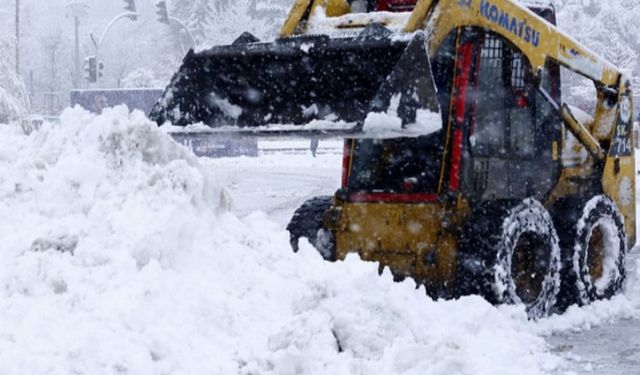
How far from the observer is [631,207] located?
29.5 ft

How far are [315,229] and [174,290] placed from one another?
2.97m

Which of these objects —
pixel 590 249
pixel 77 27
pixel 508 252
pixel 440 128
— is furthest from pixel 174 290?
pixel 77 27

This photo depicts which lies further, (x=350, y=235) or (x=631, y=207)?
(x=631, y=207)

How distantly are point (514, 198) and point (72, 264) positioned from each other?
12.8 ft

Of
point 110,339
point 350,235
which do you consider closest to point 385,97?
point 350,235

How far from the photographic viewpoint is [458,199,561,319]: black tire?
6672mm

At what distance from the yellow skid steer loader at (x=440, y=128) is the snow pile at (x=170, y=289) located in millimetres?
933

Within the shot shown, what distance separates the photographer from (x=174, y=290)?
487cm

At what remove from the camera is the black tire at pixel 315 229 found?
25.0ft

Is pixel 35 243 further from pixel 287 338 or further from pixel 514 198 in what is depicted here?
pixel 514 198

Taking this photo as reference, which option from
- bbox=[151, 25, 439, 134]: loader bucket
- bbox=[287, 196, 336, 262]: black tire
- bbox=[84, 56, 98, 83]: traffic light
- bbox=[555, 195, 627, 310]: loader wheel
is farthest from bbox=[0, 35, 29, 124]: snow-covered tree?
bbox=[555, 195, 627, 310]: loader wheel

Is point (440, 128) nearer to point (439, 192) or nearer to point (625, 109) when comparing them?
point (439, 192)

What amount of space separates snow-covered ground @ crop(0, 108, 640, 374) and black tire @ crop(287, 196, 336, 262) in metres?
1.48

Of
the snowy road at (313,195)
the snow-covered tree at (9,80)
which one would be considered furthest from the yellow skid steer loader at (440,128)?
the snow-covered tree at (9,80)
